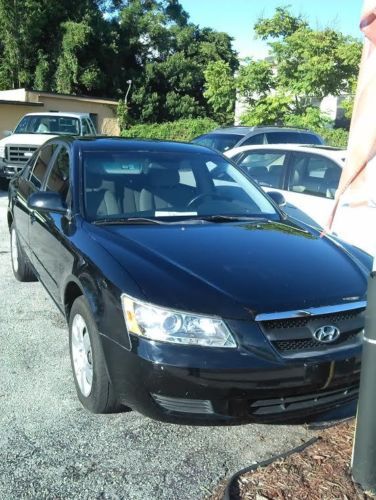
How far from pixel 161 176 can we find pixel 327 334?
2.02 meters

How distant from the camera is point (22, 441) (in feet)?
10.3

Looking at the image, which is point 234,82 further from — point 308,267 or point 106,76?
point 308,267

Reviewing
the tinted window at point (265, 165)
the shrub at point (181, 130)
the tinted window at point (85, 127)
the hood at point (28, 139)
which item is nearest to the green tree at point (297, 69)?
the shrub at point (181, 130)

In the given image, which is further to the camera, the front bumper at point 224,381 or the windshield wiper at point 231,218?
the windshield wiper at point 231,218

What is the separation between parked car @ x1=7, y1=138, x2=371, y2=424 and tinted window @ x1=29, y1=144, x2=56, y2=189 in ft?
3.08

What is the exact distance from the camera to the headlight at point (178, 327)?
284cm

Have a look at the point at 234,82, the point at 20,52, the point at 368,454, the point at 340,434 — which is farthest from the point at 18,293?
the point at 20,52

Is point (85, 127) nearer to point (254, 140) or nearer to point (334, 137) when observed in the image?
point (254, 140)

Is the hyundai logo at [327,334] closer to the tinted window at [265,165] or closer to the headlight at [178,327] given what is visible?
the headlight at [178,327]

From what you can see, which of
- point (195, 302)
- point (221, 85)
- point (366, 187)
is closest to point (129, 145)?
point (195, 302)

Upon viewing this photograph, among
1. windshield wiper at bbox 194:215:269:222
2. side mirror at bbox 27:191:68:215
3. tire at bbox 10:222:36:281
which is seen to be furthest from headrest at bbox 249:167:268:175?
side mirror at bbox 27:191:68:215

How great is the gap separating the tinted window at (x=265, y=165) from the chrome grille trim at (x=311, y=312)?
4.72 m

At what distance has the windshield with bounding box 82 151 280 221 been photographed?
4152 millimetres

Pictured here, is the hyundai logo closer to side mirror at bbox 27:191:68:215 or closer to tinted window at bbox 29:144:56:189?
side mirror at bbox 27:191:68:215
